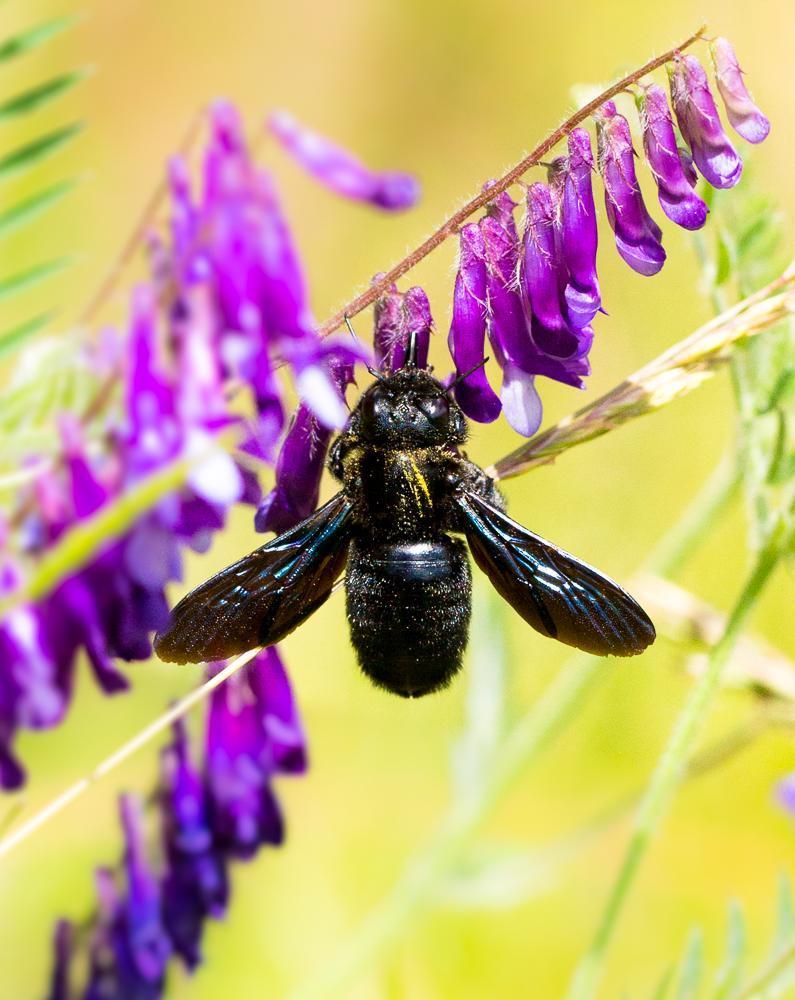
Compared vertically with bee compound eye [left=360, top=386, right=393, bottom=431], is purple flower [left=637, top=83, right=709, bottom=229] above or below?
above

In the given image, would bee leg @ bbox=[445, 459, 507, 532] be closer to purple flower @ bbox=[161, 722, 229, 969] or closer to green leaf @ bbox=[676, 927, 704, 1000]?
purple flower @ bbox=[161, 722, 229, 969]

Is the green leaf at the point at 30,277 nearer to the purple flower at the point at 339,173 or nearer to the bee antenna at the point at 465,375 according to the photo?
the purple flower at the point at 339,173

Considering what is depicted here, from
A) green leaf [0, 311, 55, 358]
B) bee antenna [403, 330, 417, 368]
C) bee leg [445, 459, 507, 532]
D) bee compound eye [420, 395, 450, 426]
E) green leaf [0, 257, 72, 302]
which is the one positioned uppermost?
bee antenna [403, 330, 417, 368]

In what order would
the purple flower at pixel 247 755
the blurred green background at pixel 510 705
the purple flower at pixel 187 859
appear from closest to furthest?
the purple flower at pixel 247 755
the purple flower at pixel 187 859
the blurred green background at pixel 510 705

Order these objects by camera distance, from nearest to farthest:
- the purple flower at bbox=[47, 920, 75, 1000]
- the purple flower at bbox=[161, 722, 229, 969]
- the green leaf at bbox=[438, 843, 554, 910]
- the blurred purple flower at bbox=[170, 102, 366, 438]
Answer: the blurred purple flower at bbox=[170, 102, 366, 438] → the purple flower at bbox=[161, 722, 229, 969] → the purple flower at bbox=[47, 920, 75, 1000] → the green leaf at bbox=[438, 843, 554, 910]

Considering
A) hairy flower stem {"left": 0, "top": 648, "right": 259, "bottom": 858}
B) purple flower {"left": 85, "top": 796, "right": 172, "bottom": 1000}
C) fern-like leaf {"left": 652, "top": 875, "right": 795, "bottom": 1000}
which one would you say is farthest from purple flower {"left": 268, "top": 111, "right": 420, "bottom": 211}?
fern-like leaf {"left": 652, "top": 875, "right": 795, "bottom": 1000}

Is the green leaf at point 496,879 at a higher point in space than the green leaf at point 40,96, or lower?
lower

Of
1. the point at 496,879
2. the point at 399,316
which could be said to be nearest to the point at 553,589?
the point at 399,316

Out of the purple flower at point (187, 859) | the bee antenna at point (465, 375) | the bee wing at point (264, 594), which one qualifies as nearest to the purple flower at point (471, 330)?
the bee antenna at point (465, 375)
